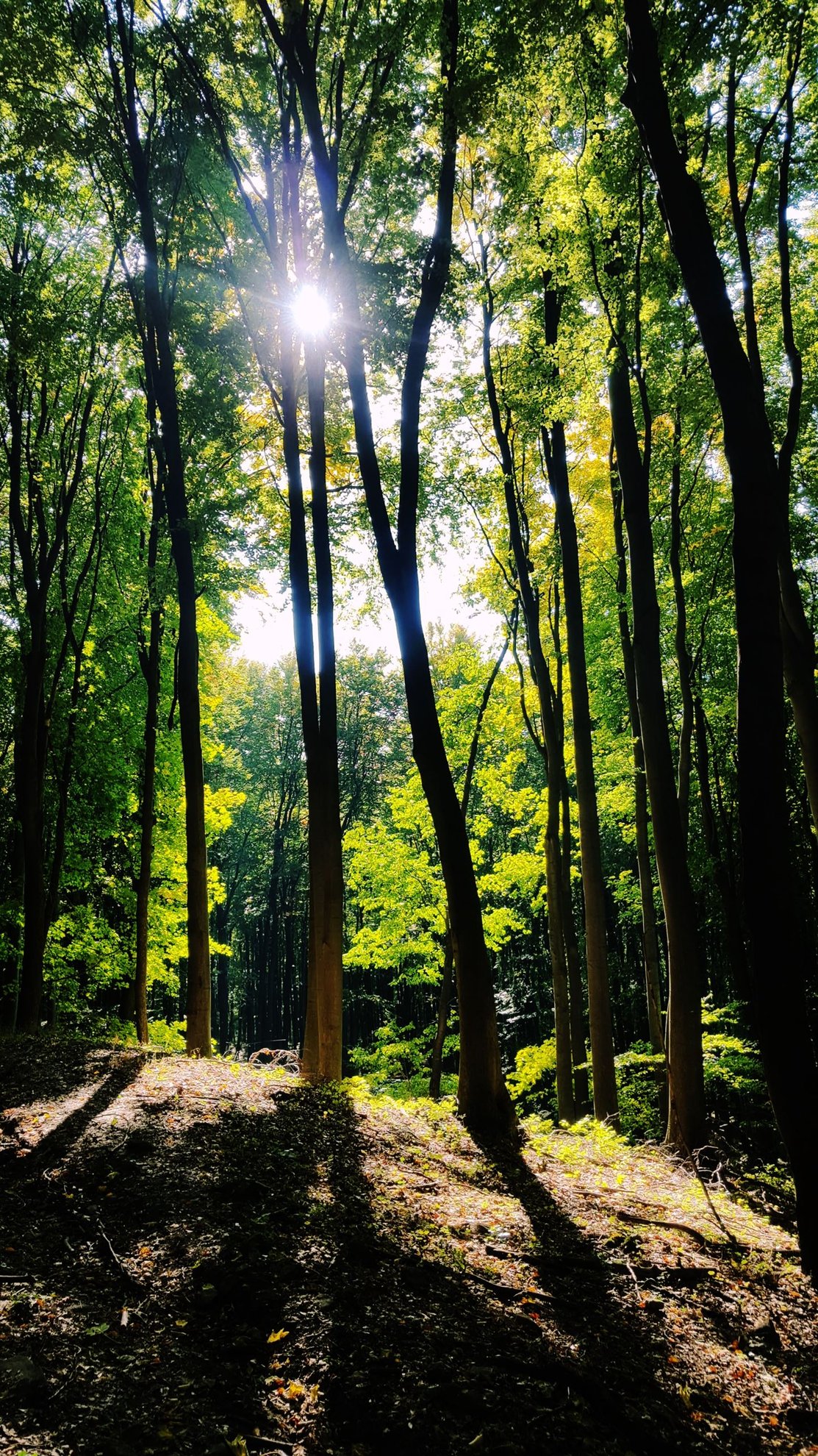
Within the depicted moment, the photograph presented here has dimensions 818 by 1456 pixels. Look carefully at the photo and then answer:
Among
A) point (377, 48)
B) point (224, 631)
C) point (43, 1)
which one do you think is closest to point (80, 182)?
point (43, 1)

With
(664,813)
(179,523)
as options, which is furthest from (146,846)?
(664,813)

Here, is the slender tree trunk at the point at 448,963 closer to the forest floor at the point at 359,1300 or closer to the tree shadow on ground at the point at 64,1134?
the tree shadow on ground at the point at 64,1134

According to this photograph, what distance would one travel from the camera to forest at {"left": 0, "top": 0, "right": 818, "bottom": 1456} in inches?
253

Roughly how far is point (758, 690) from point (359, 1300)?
3.83 metres

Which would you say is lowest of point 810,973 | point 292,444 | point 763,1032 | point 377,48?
point 810,973

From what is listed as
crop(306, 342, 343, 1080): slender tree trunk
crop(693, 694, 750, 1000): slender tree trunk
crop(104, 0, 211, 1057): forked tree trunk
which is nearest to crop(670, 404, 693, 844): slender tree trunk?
crop(306, 342, 343, 1080): slender tree trunk

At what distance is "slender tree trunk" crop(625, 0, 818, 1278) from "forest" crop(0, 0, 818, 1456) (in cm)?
2

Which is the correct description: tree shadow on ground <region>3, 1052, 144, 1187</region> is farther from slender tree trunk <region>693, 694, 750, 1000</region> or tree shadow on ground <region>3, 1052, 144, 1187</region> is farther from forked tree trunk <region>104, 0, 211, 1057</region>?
slender tree trunk <region>693, 694, 750, 1000</region>

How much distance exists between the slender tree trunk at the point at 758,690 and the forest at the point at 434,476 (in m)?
0.02

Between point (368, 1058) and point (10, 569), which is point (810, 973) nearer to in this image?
point (368, 1058)

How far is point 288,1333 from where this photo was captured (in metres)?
3.04

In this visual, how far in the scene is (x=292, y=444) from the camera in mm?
9211

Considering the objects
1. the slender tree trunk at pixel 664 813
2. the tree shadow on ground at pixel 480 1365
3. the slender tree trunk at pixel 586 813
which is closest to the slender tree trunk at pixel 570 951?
the slender tree trunk at pixel 586 813

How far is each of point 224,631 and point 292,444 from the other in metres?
8.78
